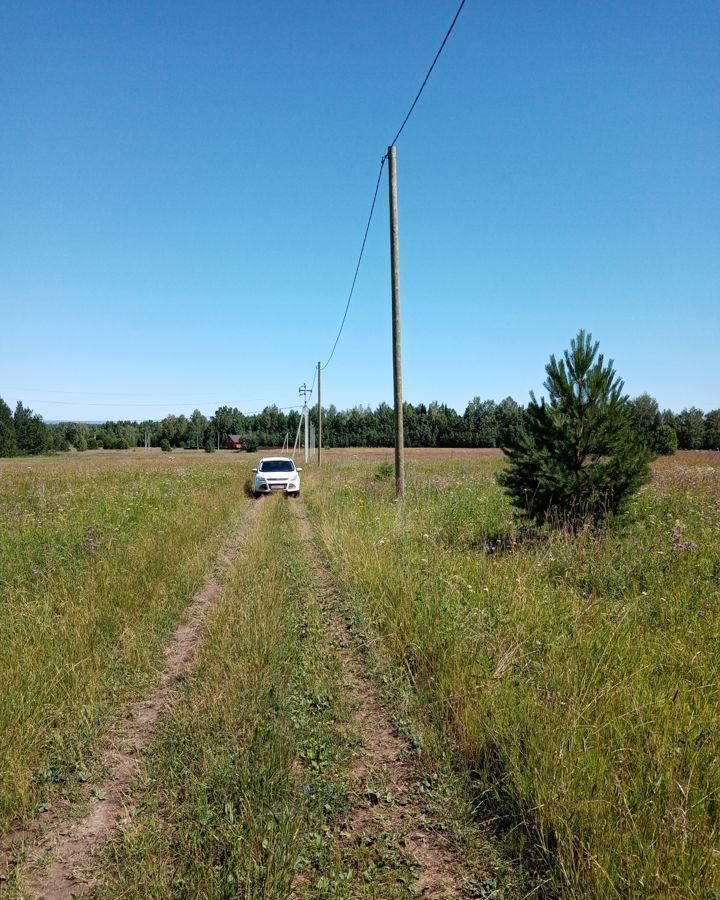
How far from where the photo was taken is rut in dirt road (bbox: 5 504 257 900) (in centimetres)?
203

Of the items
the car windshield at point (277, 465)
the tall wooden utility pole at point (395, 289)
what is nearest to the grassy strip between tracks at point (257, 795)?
the tall wooden utility pole at point (395, 289)

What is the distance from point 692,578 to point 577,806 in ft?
14.9

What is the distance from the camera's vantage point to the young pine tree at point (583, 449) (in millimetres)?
7141

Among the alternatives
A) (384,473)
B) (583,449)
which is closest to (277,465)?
(384,473)

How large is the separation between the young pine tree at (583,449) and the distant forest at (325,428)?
70.1 metres

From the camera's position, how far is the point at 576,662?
333 cm

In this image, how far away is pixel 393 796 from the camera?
249 centimetres

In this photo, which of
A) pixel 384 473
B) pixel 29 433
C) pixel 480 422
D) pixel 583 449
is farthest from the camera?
pixel 480 422

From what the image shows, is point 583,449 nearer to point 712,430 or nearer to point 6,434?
point 712,430

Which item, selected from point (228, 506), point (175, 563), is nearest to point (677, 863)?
point (175, 563)

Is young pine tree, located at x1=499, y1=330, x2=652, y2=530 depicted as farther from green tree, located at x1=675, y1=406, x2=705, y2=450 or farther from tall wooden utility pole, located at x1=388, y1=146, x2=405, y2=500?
green tree, located at x1=675, y1=406, x2=705, y2=450

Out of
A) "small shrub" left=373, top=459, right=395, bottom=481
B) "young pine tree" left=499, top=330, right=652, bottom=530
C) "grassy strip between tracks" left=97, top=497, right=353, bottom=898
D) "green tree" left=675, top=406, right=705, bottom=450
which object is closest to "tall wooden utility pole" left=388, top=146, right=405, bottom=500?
"young pine tree" left=499, top=330, right=652, bottom=530

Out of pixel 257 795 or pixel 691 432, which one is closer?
pixel 257 795

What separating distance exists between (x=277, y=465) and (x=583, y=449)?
13.2 meters
